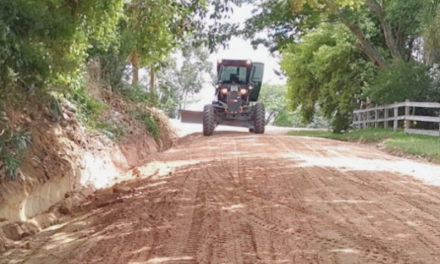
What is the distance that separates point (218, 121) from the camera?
18.8 metres

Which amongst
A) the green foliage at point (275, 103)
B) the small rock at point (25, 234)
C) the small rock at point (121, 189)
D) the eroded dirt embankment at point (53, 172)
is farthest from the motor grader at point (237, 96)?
the green foliage at point (275, 103)

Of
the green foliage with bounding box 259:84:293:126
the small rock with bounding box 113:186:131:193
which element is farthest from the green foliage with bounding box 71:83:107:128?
the green foliage with bounding box 259:84:293:126

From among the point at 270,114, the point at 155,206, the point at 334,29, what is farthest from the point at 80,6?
the point at 270,114

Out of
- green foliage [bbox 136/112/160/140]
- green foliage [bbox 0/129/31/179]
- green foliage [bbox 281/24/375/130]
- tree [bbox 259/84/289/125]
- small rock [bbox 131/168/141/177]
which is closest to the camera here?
green foliage [bbox 0/129/31/179]

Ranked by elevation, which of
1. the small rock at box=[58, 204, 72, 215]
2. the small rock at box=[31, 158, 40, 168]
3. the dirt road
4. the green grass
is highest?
the small rock at box=[31, 158, 40, 168]

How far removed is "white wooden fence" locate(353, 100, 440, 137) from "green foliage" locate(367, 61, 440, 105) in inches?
15.6

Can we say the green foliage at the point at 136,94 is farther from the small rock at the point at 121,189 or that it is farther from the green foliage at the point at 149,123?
the small rock at the point at 121,189

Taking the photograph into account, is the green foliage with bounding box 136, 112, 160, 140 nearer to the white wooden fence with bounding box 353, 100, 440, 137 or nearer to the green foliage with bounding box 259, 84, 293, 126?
the white wooden fence with bounding box 353, 100, 440, 137

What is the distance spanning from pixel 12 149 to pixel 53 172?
1015mm

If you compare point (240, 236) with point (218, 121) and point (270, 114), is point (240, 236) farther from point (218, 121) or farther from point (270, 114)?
point (270, 114)

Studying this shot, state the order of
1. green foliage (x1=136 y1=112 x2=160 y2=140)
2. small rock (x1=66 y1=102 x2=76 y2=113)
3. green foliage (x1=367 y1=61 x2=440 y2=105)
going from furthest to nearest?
green foliage (x1=367 y1=61 x2=440 y2=105), green foliage (x1=136 y1=112 x2=160 y2=140), small rock (x1=66 y1=102 x2=76 y2=113)

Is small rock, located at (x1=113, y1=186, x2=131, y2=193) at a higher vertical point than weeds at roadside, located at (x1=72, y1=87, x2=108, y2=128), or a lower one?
lower

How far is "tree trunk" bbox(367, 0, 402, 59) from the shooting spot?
18984mm

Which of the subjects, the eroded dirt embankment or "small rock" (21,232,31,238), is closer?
"small rock" (21,232,31,238)
